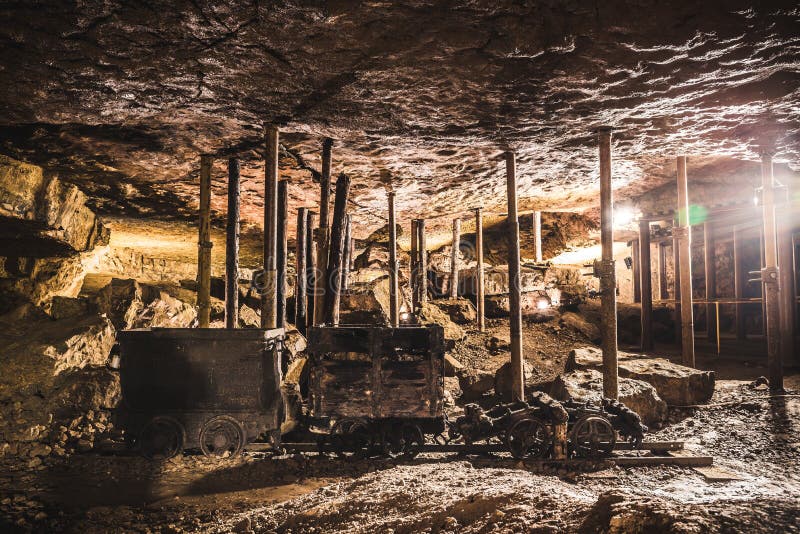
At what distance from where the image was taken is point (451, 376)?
9.14m

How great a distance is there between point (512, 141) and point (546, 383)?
15.3ft

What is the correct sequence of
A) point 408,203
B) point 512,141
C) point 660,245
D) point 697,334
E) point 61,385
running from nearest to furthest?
point 61,385 → point 512,141 → point 408,203 → point 697,334 → point 660,245

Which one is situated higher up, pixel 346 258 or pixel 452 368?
pixel 346 258

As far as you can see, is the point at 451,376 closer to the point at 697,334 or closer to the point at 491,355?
the point at 491,355

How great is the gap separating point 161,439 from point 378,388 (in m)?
2.55

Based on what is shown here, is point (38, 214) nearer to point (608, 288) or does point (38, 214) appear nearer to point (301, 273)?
point (301, 273)

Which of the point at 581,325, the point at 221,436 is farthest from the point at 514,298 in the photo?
the point at 581,325

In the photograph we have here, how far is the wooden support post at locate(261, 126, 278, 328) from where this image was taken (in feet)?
20.7

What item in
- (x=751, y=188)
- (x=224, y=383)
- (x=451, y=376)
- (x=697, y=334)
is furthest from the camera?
(x=697, y=334)

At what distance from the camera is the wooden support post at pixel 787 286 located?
8602 mm

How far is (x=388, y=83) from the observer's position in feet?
17.2

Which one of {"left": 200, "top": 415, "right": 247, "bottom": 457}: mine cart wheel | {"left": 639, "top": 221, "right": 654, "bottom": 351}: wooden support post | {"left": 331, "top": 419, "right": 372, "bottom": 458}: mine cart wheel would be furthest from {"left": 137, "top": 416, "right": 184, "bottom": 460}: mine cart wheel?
{"left": 639, "top": 221, "right": 654, "bottom": 351}: wooden support post

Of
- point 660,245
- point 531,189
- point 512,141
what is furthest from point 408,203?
point 660,245

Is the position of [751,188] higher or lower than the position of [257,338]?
higher
